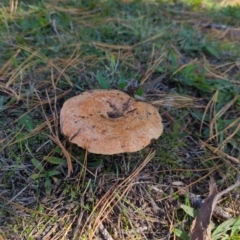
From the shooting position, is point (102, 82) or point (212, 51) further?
point (212, 51)

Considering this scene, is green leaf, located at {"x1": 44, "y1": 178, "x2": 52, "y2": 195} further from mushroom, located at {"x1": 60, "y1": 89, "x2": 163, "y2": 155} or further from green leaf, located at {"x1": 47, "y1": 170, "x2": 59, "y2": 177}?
mushroom, located at {"x1": 60, "y1": 89, "x2": 163, "y2": 155}

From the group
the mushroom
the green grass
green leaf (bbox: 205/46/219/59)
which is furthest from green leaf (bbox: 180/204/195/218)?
green leaf (bbox: 205/46/219/59)

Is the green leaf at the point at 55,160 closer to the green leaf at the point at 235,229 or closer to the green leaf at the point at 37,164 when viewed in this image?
the green leaf at the point at 37,164

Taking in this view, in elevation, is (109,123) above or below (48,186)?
above

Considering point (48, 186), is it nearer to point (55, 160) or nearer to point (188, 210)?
point (55, 160)

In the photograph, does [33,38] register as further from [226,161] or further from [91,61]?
[226,161]

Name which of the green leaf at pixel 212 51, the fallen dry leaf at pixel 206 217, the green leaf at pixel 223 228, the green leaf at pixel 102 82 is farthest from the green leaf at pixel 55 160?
the green leaf at pixel 212 51

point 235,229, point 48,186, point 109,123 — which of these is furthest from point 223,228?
point 48,186
